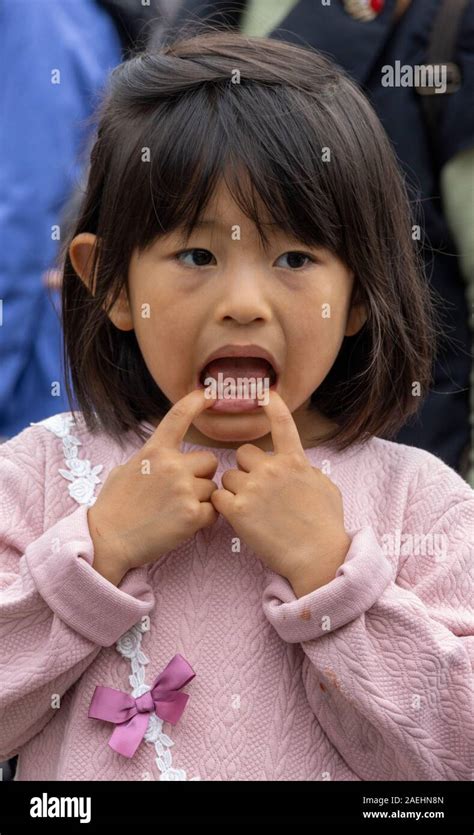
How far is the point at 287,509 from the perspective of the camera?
157 cm

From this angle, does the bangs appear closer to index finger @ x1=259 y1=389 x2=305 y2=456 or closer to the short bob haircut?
the short bob haircut

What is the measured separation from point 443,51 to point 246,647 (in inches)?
46.6

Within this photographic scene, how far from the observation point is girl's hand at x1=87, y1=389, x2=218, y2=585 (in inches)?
61.2

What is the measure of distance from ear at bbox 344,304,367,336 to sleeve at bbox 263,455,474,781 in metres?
0.34

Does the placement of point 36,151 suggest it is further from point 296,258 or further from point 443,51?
point 296,258

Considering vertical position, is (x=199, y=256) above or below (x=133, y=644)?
above

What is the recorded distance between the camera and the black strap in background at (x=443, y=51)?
85.4 inches

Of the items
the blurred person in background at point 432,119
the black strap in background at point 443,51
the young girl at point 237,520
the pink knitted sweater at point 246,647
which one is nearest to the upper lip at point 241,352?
the young girl at point 237,520

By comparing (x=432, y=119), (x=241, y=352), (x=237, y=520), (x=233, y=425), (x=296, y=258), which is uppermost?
(x=432, y=119)

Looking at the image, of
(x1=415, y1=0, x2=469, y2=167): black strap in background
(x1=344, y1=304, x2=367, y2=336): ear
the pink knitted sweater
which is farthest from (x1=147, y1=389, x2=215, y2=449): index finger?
(x1=415, y1=0, x2=469, y2=167): black strap in background

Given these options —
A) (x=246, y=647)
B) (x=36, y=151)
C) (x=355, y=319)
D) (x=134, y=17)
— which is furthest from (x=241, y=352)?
(x=134, y=17)

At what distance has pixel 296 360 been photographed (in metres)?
1.60
